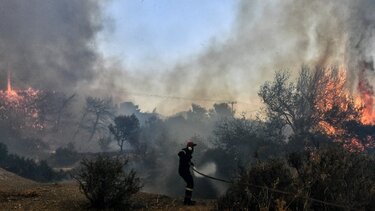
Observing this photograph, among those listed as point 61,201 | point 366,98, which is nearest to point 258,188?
point 61,201

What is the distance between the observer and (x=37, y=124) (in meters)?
Result: 83.1

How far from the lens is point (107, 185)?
38.8 feet

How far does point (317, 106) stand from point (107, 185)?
36.2 meters

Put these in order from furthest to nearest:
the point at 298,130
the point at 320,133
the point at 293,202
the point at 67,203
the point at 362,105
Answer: the point at 362,105
the point at 298,130
the point at 320,133
the point at 67,203
the point at 293,202

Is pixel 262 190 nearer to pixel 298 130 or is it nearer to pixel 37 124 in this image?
pixel 298 130

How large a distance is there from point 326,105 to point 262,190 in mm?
36704

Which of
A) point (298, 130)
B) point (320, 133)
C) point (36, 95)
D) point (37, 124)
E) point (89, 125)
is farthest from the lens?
point (89, 125)

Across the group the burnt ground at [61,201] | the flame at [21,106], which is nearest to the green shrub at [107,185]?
the burnt ground at [61,201]

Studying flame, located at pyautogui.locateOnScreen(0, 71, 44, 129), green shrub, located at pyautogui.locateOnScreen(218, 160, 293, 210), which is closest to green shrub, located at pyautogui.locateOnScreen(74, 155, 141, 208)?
green shrub, located at pyautogui.locateOnScreen(218, 160, 293, 210)

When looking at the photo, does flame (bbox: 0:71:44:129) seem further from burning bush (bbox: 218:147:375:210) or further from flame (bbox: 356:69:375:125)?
burning bush (bbox: 218:147:375:210)

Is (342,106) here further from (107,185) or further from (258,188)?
(107,185)

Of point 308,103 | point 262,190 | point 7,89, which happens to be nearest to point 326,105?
point 308,103

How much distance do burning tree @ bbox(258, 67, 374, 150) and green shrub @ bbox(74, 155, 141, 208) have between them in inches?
1118

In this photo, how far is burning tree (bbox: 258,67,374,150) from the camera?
4047 cm
